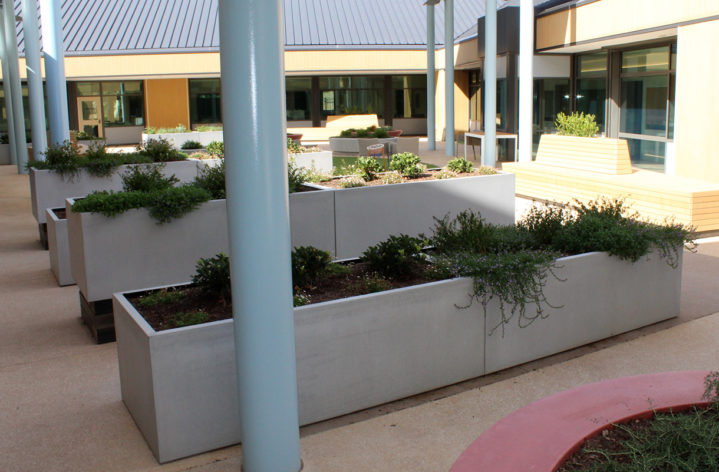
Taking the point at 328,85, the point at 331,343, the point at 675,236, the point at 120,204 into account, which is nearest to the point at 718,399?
the point at 331,343

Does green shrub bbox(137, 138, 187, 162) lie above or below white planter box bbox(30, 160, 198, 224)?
above

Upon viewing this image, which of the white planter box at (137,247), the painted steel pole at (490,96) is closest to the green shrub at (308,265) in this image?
the white planter box at (137,247)

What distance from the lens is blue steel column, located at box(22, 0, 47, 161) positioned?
15312 millimetres

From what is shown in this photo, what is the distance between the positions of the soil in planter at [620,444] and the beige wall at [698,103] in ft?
34.9

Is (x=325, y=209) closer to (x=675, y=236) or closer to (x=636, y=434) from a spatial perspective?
(x=675, y=236)

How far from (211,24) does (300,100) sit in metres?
5.43

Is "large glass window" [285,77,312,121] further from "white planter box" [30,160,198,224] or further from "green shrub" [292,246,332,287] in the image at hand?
"green shrub" [292,246,332,287]

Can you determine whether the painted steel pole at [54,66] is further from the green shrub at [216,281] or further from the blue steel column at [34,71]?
the green shrub at [216,281]

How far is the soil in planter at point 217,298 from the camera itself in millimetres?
5090

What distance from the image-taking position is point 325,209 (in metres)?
9.13

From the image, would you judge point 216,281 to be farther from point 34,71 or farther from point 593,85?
point 593,85

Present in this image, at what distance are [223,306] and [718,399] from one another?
11.0ft

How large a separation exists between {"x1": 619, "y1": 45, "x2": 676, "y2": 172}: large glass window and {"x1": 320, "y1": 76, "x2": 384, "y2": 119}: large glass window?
61.5ft

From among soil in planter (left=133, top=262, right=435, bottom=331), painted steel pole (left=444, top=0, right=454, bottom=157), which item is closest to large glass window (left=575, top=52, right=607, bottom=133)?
painted steel pole (left=444, top=0, right=454, bottom=157)
